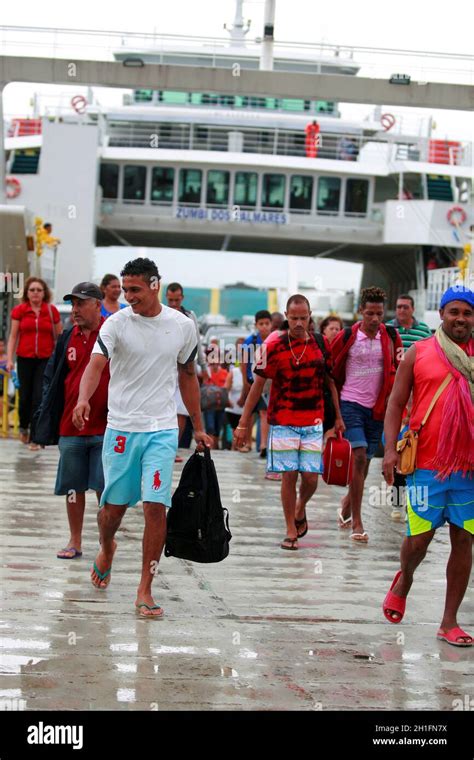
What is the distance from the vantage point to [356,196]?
4794 cm

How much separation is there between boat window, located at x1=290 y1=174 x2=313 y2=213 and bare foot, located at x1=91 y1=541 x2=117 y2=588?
41459mm

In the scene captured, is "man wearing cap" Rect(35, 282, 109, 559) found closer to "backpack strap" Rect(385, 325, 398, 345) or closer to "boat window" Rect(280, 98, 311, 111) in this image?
"backpack strap" Rect(385, 325, 398, 345)

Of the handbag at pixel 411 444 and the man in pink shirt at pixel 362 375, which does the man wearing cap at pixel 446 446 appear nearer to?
the handbag at pixel 411 444

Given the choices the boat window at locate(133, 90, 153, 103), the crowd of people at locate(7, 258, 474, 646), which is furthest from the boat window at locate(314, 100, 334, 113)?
the crowd of people at locate(7, 258, 474, 646)

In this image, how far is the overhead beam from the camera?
22.6 meters

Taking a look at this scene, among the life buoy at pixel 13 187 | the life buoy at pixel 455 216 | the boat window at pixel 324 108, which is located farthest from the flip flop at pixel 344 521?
the boat window at pixel 324 108

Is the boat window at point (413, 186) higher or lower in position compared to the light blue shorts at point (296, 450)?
higher

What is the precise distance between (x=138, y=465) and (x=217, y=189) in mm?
41319

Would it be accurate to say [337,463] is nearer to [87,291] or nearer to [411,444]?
[87,291]

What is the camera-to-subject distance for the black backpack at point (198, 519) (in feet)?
21.2
